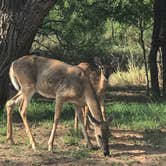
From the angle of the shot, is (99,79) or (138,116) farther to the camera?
(138,116)

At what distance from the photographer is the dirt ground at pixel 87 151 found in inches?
323

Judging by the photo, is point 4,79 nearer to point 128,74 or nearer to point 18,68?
point 18,68

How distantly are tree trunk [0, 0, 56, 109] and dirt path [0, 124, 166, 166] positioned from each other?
1.84 metres

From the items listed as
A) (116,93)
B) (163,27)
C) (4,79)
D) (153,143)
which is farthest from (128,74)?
(153,143)

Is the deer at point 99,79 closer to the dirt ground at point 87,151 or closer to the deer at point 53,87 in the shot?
the dirt ground at point 87,151

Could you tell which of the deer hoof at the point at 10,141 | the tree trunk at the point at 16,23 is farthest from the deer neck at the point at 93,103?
the tree trunk at the point at 16,23

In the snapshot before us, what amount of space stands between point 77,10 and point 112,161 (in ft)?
34.6

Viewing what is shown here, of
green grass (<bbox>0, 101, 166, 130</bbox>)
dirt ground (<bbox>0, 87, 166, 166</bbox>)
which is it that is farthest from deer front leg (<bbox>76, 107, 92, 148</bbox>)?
green grass (<bbox>0, 101, 166, 130</bbox>)

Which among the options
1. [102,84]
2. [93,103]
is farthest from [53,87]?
[102,84]

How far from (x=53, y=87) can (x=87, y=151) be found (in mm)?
1314

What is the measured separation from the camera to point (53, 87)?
941cm

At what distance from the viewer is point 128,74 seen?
25297 millimetres

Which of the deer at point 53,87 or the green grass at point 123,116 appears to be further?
the green grass at point 123,116

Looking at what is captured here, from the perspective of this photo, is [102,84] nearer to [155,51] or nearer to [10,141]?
[10,141]
